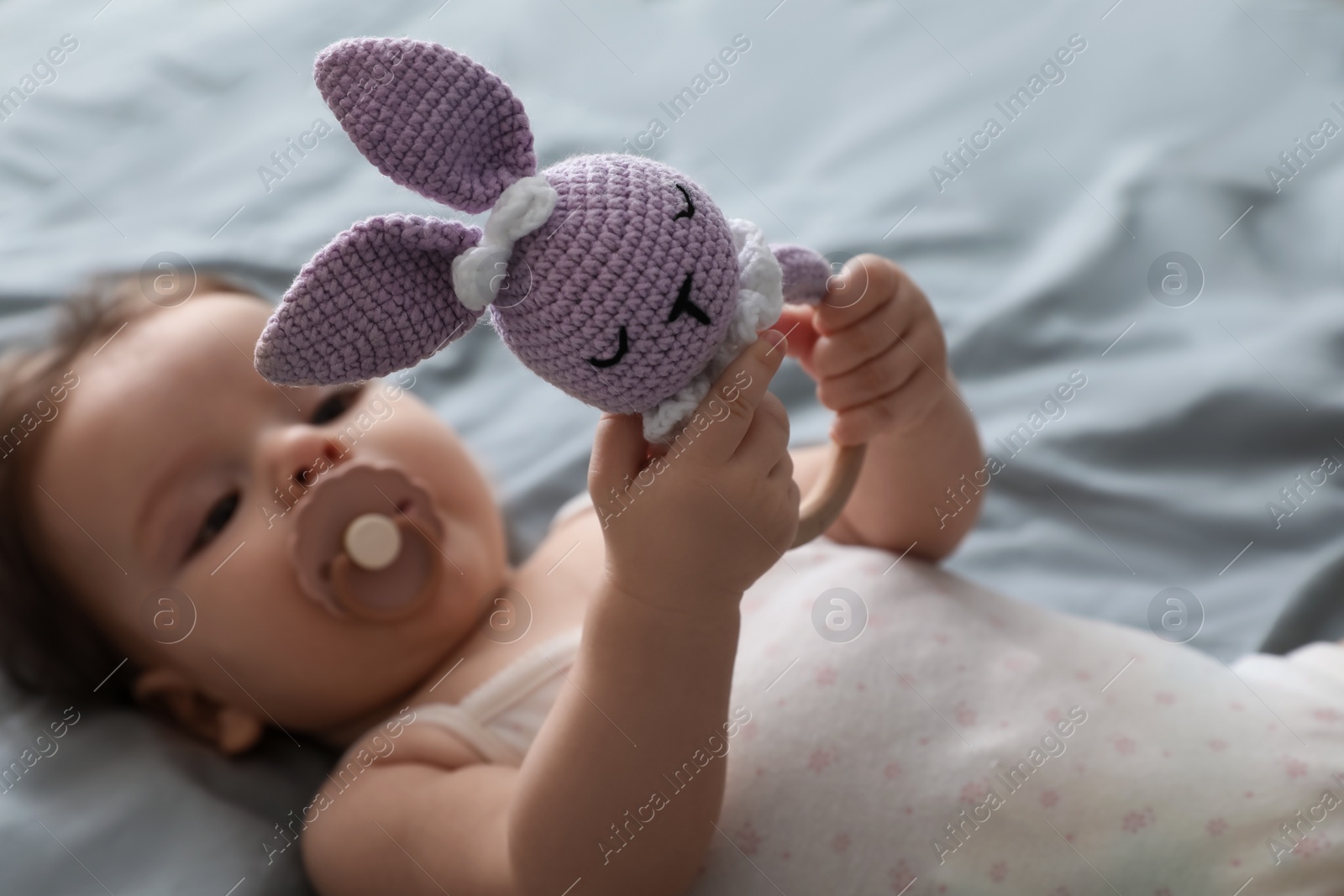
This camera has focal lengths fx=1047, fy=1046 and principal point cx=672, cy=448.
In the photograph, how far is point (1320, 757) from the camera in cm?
67

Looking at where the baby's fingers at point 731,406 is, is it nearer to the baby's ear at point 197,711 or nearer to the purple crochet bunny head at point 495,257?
the purple crochet bunny head at point 495,257

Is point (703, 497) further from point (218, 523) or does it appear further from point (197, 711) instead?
point (197, 711)

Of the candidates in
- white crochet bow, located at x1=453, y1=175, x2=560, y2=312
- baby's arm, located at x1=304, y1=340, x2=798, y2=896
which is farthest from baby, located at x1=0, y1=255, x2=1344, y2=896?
white crochet bow, located at x1=453, y1=175, x2=560, y2=312

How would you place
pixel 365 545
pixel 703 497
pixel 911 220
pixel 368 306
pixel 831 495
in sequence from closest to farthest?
pixel 368 306
pixel 703 497
pixel 831 495
pixel 365 545
pixel 911 220

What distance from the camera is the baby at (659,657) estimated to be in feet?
1.97

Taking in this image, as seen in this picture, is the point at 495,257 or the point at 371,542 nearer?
the point at 495,257

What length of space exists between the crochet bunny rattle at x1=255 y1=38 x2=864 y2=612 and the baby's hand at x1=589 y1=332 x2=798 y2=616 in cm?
5

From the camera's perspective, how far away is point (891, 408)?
0.73 m

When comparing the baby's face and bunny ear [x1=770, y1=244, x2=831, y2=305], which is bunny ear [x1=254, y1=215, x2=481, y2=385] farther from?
the baby's face

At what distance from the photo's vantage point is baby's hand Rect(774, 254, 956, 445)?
2.29 feet

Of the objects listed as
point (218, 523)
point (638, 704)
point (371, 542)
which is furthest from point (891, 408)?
point (218, 523)

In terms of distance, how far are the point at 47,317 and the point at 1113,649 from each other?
101cm

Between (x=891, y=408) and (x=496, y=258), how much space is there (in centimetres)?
37

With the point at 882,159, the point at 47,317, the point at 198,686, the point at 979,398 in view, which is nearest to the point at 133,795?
the point at 198,686
